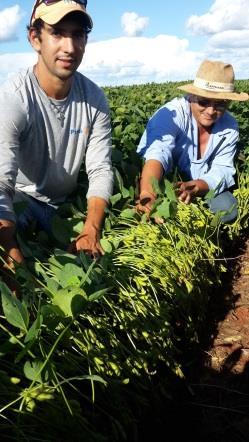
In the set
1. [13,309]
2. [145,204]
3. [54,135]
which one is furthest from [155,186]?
[13,309]

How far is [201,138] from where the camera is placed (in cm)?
318

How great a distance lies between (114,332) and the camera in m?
1.68

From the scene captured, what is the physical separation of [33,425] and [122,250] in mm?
921

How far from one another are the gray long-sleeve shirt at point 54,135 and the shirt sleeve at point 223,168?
0.87 meters

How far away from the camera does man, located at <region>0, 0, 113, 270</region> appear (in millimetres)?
1982

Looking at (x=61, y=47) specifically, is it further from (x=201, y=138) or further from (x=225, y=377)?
(x=225, y=377)

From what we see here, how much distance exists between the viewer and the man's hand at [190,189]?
8.89ft

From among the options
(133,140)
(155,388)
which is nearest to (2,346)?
(155,388)

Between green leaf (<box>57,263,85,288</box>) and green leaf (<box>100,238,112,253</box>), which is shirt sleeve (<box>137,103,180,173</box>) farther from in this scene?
green leaf (<box>57,263,85,288</box>)

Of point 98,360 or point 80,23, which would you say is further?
point 80,23

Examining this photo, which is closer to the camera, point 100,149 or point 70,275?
point 70,275

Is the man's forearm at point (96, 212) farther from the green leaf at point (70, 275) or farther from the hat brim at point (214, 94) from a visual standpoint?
the hat brim at point (214, 94)

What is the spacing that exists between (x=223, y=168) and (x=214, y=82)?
1.73 ft

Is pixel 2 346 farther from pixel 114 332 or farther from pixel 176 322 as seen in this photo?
pixel 176 322
